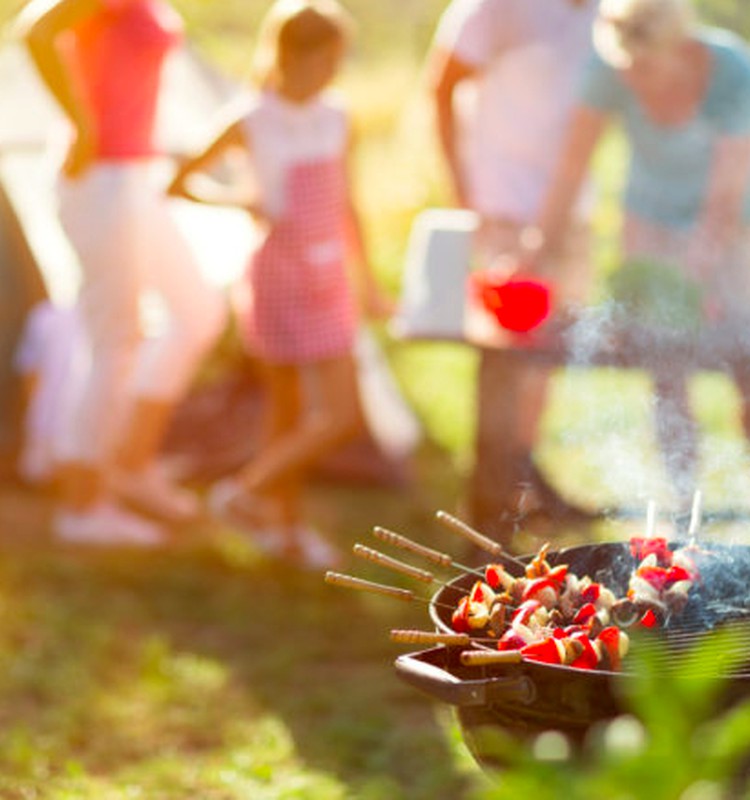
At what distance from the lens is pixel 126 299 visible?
5875 mm

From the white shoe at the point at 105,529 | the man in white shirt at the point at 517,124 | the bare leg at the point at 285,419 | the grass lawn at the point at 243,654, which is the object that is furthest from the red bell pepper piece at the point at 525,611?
the white shoe at the point at 105,529

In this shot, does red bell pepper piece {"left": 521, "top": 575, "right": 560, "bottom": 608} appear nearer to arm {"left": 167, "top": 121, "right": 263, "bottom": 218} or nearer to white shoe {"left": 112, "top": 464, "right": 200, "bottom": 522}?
arm {"left": 167, "top": 121, "right": 263, "bottom": 218}

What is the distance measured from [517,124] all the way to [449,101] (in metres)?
0.25

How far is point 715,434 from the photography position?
7.45 meters

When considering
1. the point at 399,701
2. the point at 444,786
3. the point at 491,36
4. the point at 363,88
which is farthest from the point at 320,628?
the point at 363,88

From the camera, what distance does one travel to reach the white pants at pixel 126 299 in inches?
224

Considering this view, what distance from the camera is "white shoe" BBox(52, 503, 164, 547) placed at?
19.6 ft

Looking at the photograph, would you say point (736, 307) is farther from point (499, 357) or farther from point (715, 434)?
point (715, 434)

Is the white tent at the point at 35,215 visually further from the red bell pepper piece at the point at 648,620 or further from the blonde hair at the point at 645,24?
the red bell pepper piece at the point at 648,620

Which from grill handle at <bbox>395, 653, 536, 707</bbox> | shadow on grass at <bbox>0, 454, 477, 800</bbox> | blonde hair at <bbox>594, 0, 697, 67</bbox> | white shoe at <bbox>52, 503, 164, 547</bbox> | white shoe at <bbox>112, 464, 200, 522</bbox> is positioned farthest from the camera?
white shoe at <bbox>112, 464, 200, 522</bbox>

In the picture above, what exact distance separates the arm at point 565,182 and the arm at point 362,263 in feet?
1.66

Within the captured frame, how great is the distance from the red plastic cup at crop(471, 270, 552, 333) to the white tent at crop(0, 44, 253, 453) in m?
1.53

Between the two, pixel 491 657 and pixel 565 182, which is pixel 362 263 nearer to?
pixel 565 182

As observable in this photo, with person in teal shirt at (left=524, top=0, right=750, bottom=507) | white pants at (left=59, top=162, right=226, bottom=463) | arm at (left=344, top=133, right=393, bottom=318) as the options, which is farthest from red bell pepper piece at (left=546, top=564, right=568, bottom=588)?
white pants at (left=59, top=162, right=226, bottom=463)
